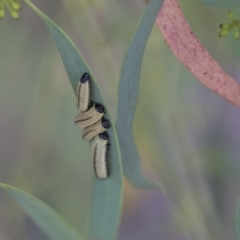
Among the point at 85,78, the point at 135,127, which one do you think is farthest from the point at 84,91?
the point at 135,127

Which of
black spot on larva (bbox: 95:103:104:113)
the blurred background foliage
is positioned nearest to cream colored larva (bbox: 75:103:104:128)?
black spot on larva (bbox: 95:103:104:113)

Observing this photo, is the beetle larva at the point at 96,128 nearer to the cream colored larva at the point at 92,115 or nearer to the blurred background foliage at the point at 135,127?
the cream colored larva at the point at 92,115

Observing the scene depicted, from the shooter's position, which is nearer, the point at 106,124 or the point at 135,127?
the point at 106,124

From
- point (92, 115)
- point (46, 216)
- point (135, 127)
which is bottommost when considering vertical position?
point (46, 216)

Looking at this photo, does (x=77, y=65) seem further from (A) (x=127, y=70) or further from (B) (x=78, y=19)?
(B) (x=78, y=19)

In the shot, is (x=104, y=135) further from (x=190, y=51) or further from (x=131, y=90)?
(x=190, y=51)

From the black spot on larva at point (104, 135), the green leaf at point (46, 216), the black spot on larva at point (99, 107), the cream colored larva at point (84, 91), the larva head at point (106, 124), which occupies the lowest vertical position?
the green leaf at point (46, 216)

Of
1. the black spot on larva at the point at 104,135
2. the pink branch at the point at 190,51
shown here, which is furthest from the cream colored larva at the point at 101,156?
the pink branch at the point at 190,51

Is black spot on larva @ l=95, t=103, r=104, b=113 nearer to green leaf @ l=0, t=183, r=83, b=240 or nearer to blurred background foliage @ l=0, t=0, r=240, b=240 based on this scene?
green leaf @ l=0, t=183, r=83, b=240
